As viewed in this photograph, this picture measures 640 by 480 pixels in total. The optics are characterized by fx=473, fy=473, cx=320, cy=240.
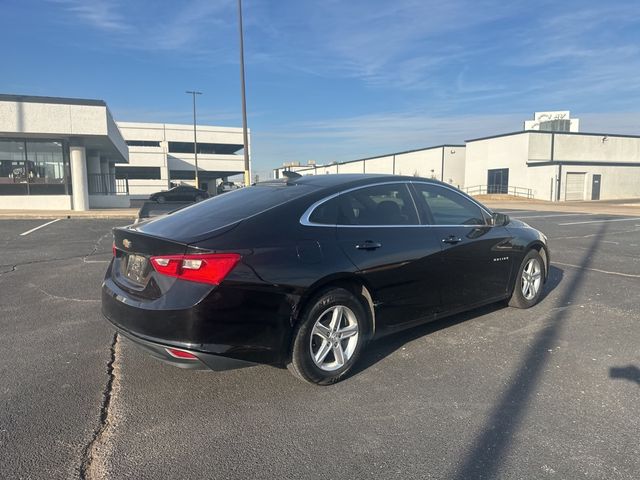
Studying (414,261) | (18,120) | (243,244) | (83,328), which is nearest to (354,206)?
(414,261)

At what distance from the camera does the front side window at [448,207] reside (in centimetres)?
454

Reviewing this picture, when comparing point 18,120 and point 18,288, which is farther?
point 18,120

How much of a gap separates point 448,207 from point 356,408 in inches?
91.7

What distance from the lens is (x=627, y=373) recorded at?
3.78m

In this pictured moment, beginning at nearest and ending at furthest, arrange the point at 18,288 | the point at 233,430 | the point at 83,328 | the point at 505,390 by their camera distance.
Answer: the point at 233,430, the point at 505,390, the point at 83,328, the point at 18,288

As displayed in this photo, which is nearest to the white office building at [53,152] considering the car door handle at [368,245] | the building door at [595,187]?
the car door handle at [368,245]

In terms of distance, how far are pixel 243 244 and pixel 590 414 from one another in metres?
2.58

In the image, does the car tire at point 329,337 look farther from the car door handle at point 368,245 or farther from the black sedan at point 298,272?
the car door handle at point 368,245

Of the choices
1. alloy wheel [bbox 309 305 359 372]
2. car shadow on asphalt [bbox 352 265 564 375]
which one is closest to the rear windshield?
alloy wheel [bbox 309 305 359 372]

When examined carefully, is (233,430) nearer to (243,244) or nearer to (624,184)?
(243,244)

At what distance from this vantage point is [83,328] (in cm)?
488

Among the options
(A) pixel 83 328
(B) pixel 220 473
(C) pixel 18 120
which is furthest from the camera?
(C) pixel 18 120

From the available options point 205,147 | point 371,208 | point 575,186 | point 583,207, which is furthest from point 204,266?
point 205,147

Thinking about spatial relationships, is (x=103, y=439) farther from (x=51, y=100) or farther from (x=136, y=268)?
(x=51, y=100)
